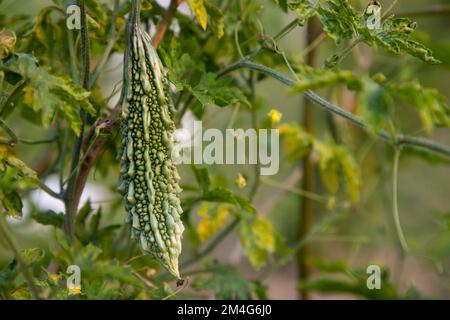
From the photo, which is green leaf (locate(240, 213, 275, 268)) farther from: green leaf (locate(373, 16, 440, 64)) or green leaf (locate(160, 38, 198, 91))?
green leaf (locate(373, 16, 440, 64))

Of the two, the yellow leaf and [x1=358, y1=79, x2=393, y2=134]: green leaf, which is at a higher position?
the yellow leaf

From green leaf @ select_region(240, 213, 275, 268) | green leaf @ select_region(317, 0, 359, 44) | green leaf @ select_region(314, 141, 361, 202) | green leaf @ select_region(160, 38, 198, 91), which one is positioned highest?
green leaf @ select_region(317, 0, 359, 44)

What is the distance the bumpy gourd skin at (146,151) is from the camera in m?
0.99

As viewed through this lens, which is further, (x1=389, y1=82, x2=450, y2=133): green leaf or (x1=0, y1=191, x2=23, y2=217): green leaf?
(x1=0, y1=191, x2=23, y2=217): green leaf

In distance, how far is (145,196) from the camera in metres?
1.00

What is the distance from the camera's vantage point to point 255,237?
147 cm

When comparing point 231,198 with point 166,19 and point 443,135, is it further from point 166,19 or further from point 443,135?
point 443,135

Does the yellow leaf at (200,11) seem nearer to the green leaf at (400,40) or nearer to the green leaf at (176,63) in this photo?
the green leaf at (176,63)

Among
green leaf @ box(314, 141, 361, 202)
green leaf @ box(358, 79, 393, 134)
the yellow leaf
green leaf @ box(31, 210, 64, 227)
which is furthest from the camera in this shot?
green leaf @ box(314, 141, 361, 202)

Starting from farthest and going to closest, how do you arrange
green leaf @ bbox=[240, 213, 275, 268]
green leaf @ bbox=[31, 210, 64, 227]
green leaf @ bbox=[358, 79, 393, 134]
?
green leaf @ bbox=[240, 213, 275, 268]
green leaf @ bbox=[31, 210, 64, 227]
green leaf @ bbox=[358, 79, 393, 134]

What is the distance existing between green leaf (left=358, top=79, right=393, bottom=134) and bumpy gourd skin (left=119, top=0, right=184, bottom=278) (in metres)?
0.31

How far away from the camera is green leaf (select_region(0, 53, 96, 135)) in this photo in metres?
0.94

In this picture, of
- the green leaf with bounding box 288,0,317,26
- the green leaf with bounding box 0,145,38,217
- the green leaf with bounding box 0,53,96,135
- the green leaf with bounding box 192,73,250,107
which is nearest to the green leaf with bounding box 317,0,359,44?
the green leaf with bounding box 288,0,317,26
